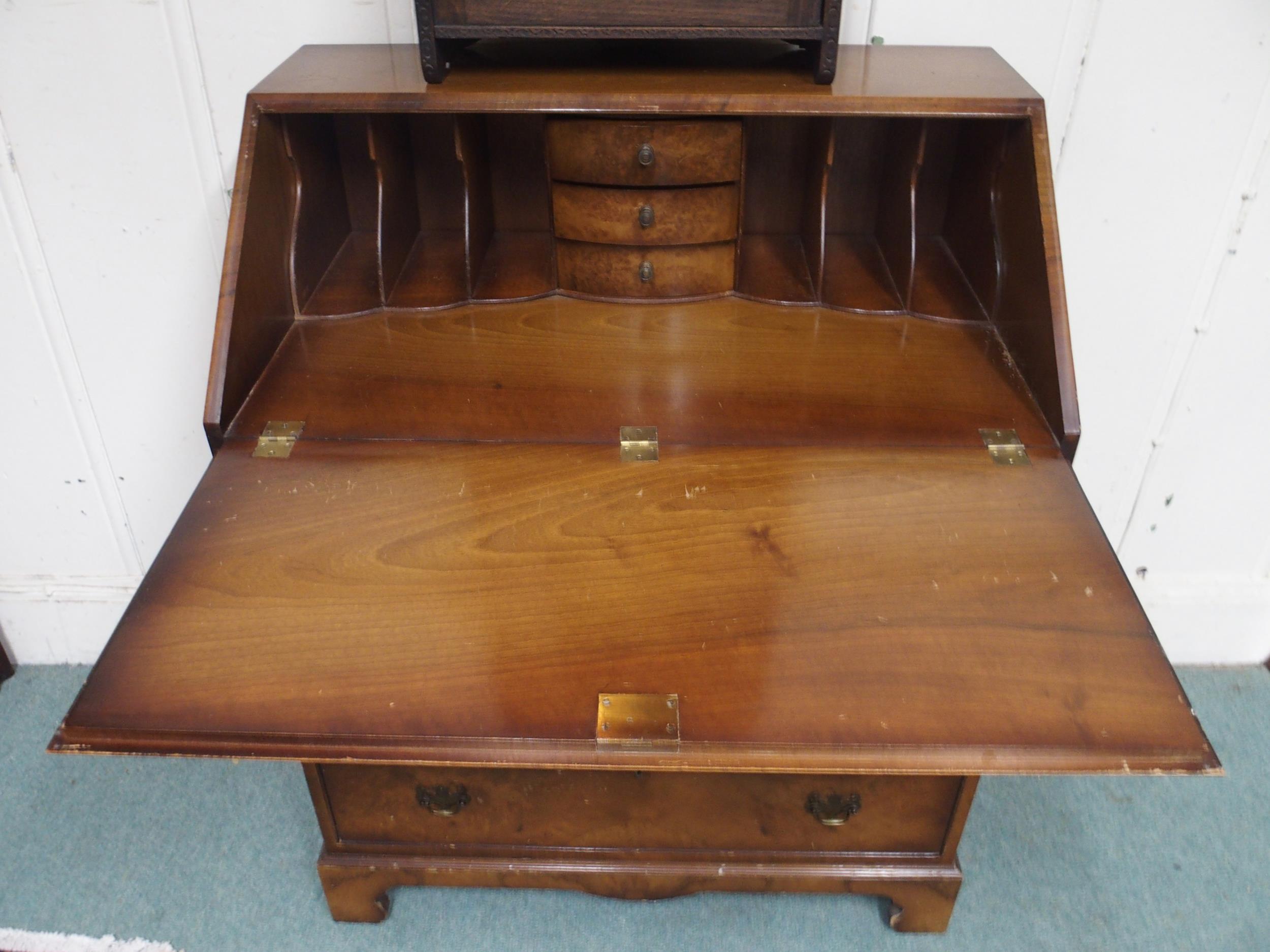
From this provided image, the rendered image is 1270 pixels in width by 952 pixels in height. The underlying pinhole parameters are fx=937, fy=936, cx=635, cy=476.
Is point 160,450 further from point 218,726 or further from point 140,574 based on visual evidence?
point 218,726

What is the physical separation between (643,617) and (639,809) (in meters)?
0.51

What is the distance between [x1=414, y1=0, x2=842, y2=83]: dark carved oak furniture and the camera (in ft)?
4.11

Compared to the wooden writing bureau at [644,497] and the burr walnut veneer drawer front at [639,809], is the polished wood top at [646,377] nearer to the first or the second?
the wooden writing bureau at [644,497]

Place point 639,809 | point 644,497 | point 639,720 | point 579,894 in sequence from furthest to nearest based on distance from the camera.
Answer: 1. point 579,894
2. point 639,809
3. point 644,497
4. point 639,720

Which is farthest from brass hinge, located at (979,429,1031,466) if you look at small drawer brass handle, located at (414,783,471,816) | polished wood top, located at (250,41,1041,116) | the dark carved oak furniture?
small drawer brass handle, located at (414,783,471,816)

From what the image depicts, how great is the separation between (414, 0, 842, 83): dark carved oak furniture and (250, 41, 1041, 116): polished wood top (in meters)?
0.06

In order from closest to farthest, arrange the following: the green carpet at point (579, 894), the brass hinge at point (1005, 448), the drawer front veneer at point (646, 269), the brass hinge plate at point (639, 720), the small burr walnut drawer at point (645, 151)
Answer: the brass hinge plate at point (639, 720)
the brass hinge at point (1005, 448)
the small burr walnut drawer at point (645, 151)
the drawer front veneer at point (646, 269)
the green carpet at point (579, 894)

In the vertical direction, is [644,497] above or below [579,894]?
above

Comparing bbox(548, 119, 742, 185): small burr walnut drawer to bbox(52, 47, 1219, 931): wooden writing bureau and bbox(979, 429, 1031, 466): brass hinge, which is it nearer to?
bbox(52, 47, 1219, 931): wooden writing bureau

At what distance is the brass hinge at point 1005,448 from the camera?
3.99 feet

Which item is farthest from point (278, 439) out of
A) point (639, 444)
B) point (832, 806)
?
point (832, 806)

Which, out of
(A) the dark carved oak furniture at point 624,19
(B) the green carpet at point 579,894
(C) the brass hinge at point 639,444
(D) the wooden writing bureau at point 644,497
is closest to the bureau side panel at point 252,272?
(D) the wooden writing bureau at point 644,497

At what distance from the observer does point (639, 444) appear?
1.24 metres

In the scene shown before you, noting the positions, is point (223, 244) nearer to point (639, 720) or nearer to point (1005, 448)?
point (639, 720)
